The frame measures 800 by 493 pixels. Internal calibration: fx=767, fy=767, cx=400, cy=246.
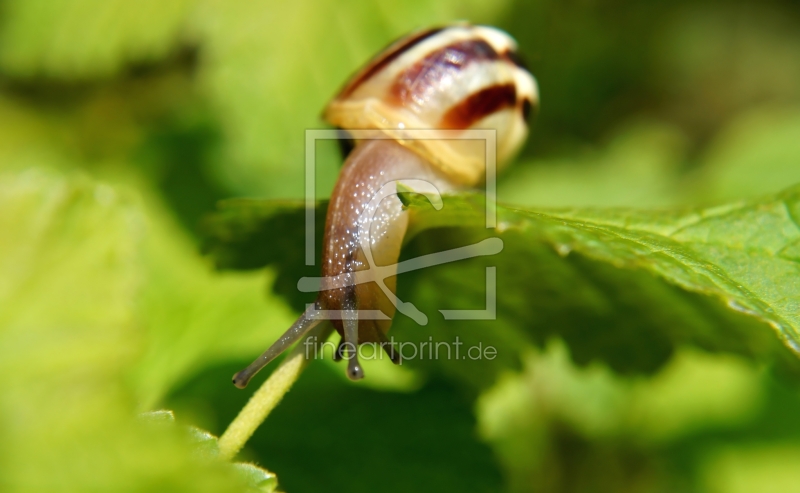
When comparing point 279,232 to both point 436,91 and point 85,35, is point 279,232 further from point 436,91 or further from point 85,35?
point 85,35

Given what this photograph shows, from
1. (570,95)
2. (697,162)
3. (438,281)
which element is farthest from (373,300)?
(697,162)

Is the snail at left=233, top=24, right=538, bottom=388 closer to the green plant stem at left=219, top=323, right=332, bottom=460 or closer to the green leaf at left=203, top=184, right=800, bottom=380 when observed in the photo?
the green leaf at left=203, top=184, right=800, bottom=380

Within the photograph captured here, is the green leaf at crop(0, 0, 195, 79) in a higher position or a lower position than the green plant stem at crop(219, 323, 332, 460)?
higher

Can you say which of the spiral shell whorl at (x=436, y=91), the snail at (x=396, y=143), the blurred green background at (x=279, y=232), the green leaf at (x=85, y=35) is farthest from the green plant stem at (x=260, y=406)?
the green leaf at (x=85, y=35)

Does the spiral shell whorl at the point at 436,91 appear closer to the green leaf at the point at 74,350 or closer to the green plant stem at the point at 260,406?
the green leaf at the point at 74,350

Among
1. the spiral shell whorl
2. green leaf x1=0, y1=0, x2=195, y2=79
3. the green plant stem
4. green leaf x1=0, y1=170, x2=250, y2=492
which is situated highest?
green leaf x1=0, y1=0, x2=195, y2=79

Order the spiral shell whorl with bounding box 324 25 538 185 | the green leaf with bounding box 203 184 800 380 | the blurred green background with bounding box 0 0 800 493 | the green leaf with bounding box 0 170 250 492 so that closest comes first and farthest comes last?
1. the green leaf with bounding box 0 170 250 492
2. the green leaf with bounding box 203 184 800 380
3. the blurred green background with bounding box 0 0 800 493
4. the spiral shell whorl with bounding box 324 25 538 185

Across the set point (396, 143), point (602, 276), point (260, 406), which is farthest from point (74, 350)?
point (396, 143)

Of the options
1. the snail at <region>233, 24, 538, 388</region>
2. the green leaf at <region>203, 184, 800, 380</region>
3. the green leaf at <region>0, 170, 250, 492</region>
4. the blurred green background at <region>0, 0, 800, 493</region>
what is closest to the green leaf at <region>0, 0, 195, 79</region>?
the blurred green background at <region>0, 0, 800, 493</region>
